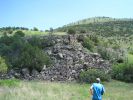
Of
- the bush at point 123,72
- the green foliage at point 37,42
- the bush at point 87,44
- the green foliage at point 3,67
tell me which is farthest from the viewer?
the bush at point 87,44

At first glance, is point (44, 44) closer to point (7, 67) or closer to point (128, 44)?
point (7, 67)

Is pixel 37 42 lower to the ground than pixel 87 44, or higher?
higher

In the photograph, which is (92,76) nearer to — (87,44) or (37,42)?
(37,42)

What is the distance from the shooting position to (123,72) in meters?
48.6

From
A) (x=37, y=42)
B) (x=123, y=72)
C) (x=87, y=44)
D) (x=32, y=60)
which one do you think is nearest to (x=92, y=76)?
(x=123, y=72)

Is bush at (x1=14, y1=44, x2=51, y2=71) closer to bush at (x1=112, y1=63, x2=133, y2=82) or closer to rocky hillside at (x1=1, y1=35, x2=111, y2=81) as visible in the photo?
rocky hillside at (x1=1, y1=35, x2=111, y2=81)

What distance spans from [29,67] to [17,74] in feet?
9.47

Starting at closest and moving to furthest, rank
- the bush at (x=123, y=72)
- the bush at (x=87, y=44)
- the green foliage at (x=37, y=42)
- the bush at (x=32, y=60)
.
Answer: the bush at (x=123, y=72)
the bush at (x=32, y=60)
the green foliage at (x=37, y=42)
the bush at (x=87, y=44)

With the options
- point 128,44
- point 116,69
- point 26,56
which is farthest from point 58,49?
point 128,44

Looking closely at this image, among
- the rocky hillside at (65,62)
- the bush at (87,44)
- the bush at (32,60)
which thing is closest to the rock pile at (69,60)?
the rocky hillside at (65,62)

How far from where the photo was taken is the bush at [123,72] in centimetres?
4762

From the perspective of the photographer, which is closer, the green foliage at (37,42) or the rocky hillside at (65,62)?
the rocky hillside at (65,62)

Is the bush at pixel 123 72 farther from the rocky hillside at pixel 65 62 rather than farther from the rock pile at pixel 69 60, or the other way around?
the rock pile at pixel 69 60

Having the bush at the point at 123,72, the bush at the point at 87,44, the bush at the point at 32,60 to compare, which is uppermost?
the bush at the point at 87,44
